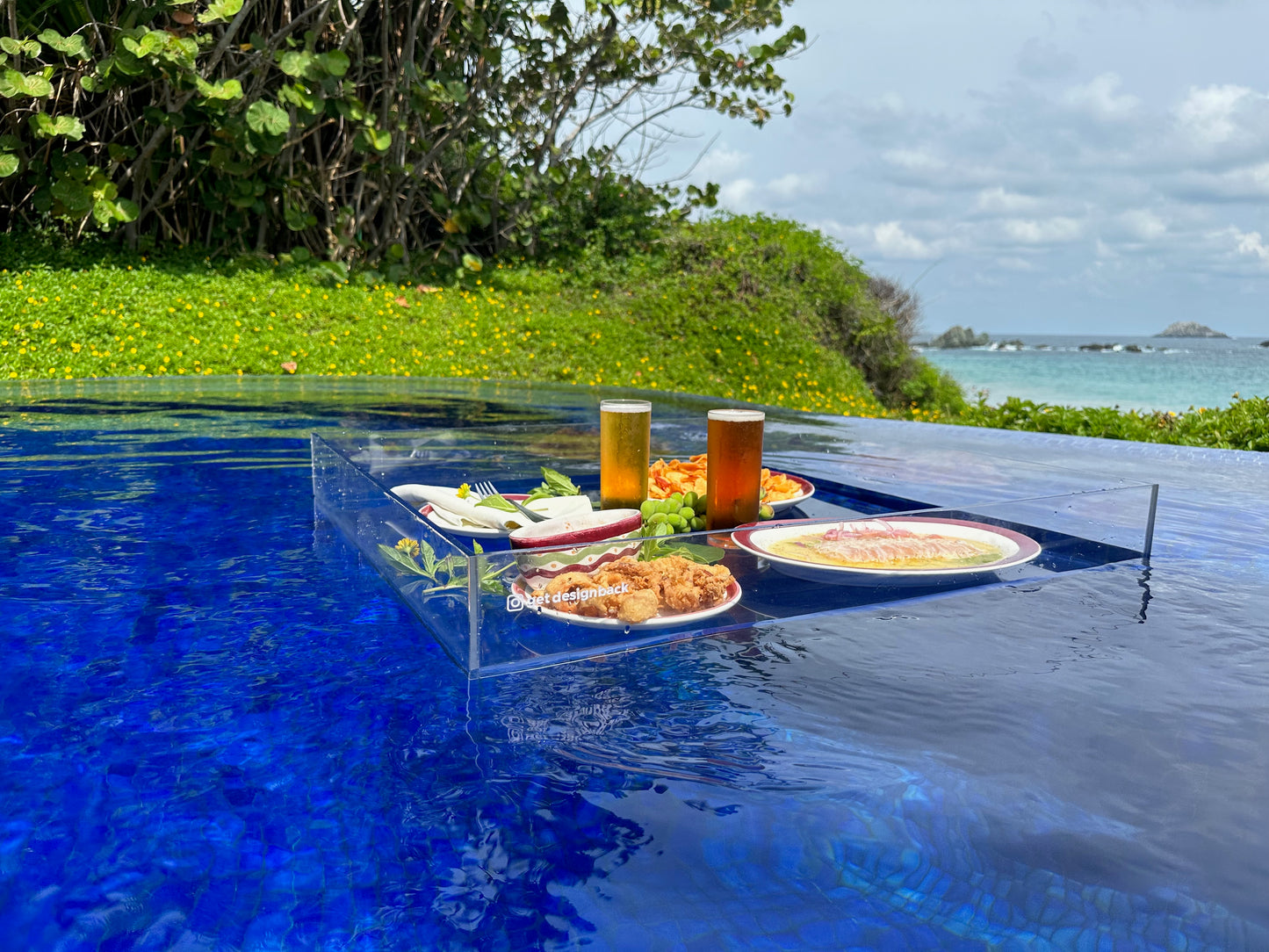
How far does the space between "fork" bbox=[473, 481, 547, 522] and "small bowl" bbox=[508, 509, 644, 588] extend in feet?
0.20

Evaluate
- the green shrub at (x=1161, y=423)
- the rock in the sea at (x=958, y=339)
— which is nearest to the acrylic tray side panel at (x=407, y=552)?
the green shrub at (x=1161, y=423)

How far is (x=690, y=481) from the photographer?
2510mm

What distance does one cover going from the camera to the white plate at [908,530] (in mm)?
1958

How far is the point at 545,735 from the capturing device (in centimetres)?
163

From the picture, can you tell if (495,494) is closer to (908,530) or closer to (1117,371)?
(908,530)

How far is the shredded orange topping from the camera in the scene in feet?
7.97

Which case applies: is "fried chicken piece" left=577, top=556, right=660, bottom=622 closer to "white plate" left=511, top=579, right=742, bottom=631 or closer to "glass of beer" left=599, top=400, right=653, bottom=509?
"white plate" left=511, top=579, right=742, bottom=631

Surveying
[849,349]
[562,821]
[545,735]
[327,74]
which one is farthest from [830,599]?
[849,349]

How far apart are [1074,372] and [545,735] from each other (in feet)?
131

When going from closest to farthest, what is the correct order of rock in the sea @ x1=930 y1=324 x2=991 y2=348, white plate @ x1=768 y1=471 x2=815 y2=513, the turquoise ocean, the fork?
the fork < white plate @ x1=768 y1=471 x2=815 y2=513 < the turquoise ocean < rock in the sea @ x1=930 y1=324 x2=991 y2=348

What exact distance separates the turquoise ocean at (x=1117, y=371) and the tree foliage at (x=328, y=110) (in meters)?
12.8

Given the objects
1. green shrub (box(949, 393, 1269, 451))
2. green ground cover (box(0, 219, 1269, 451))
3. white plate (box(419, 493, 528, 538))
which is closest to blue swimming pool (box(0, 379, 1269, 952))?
white plate (box(419, 493, 528, 538))

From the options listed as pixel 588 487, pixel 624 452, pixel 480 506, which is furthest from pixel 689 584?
pixel 588 487

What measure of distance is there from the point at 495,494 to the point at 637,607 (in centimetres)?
74
